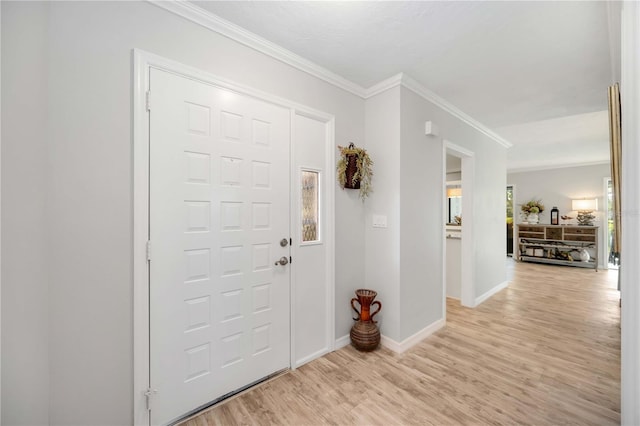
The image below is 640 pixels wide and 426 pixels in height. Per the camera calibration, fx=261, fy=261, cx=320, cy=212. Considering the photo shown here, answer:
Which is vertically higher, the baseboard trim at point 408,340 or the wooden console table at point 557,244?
the wooden console table at point 557,244

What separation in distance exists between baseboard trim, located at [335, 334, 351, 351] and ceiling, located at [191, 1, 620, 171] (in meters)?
2.48

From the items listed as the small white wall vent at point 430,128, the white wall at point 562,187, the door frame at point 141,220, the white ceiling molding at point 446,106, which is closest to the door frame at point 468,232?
the white ceiling molding at point 446,106

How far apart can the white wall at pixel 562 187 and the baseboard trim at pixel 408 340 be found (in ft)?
21.2

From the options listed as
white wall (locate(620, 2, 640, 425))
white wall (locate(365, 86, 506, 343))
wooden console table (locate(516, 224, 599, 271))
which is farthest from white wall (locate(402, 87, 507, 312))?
wooden console table (locate(516, 224, 599, 271))

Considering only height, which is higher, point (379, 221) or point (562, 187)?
point (562, 187)

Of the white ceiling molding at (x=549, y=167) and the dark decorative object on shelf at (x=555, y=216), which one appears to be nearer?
the white ceiling molding at (x=549, y=167)

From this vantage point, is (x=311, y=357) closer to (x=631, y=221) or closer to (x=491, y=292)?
(x=631, y=221)

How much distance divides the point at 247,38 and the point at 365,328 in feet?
8.39

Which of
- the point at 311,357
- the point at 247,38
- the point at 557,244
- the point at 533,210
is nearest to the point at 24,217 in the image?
the point at 247,38

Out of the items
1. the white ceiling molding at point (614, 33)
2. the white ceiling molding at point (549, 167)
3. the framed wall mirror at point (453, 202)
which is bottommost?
the framed wall mirror at point (453, 202)

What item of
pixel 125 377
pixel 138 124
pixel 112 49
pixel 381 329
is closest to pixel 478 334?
pixel 381 329

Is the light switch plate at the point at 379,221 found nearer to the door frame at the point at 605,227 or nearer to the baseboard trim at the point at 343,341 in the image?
the baseboard trim at the point at 343,341

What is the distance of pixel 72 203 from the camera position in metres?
1.29

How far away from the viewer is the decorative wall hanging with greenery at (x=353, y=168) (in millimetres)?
2385
